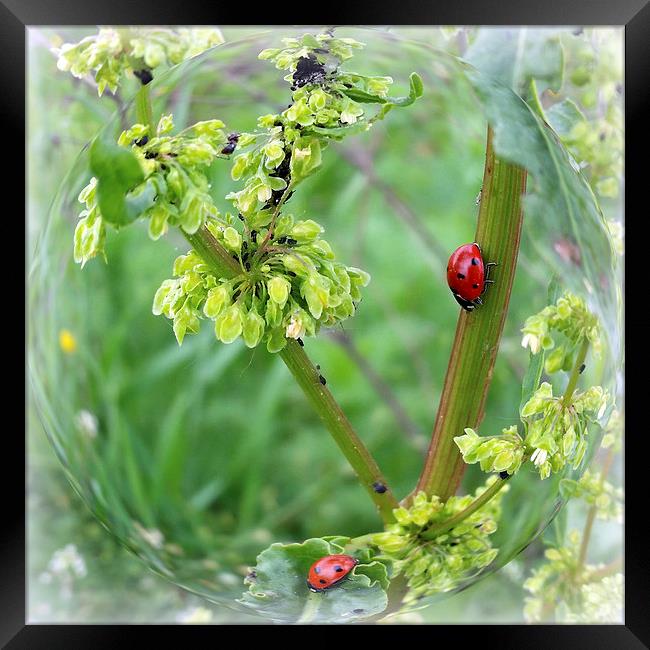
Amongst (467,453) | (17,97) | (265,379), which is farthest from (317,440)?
(17,97)

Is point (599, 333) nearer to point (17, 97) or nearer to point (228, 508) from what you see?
point (228, 508)

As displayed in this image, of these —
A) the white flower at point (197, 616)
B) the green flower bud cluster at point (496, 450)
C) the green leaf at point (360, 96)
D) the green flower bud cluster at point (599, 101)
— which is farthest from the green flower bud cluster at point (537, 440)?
the white flower at point (197, 616)

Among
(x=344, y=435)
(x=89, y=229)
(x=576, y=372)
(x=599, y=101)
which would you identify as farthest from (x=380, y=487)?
(x=599, y=101)

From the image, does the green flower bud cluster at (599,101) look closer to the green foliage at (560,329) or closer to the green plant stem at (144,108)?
the green foliage at (560,329)

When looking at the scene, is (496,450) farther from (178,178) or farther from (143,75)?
(143,75)

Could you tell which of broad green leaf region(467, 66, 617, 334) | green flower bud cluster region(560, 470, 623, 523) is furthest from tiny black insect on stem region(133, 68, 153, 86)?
green flower bud cluster region(560, 470, 623, 523)

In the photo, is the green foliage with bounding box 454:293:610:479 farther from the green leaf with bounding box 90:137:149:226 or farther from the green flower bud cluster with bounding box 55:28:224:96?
the green flower bud cluster with bounding box 55:28:224:96
